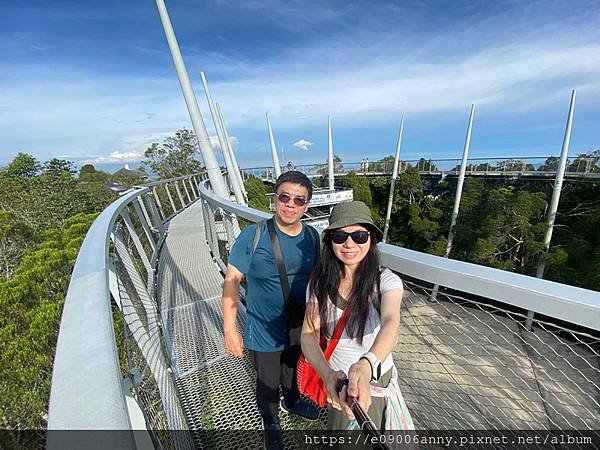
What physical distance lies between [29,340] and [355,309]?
16.0 ft

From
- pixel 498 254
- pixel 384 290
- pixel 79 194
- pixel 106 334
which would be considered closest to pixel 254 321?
Answer: pixel 384 290

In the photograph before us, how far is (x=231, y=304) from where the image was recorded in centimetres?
179

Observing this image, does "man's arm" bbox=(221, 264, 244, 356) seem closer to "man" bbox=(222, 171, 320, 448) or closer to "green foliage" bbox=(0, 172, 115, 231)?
"man" bbox=(222, 171, 320, 448)

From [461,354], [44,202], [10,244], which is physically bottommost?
[10,244]

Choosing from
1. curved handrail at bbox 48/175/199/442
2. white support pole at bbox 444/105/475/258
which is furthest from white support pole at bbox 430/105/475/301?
curved handrail at bbox 48/175/199/442

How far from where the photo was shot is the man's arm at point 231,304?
5.61ft

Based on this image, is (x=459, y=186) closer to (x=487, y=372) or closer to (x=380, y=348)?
(x=487, y=372)

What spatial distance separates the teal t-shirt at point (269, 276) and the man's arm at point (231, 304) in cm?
5

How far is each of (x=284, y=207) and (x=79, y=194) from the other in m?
17.4

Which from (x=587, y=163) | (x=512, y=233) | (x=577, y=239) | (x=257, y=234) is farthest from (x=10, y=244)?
(x=587, y=163)

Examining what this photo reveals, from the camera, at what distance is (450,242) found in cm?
2177

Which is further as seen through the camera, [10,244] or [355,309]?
[10,244]

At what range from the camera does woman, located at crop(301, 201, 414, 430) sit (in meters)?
1.30

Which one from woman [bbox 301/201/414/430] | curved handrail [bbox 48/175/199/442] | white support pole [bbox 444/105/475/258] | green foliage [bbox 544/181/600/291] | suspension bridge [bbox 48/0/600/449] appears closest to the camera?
curved handrail [bbox 48/175/199/442]
